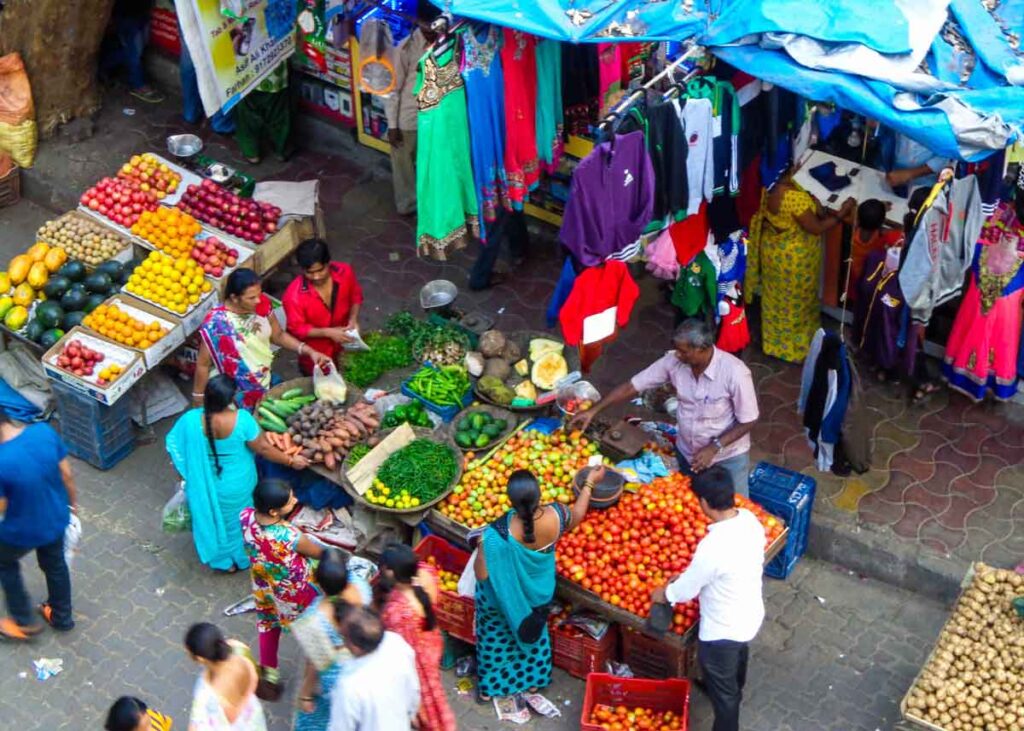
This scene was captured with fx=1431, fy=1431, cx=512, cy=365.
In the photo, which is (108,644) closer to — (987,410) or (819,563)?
(819,563)

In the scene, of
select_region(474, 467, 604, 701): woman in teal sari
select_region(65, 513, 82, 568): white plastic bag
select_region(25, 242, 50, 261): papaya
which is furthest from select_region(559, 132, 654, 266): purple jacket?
select_region(25, 242, 50, 261): papaya

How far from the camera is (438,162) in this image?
8438 millimetres

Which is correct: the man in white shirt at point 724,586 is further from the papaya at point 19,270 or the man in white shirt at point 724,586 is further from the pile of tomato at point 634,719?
the papaya at point 19,270

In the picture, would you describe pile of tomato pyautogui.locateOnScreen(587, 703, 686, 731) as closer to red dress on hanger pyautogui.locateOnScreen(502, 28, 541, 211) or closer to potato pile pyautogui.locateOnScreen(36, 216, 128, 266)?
red dress on hanger pyautogui.locateOnScreen(502, 28, 541, 211)

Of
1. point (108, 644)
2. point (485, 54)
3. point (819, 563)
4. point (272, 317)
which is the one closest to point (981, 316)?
point (819, 563)

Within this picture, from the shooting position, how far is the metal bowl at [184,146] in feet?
36.9

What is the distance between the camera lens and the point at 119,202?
10.4 meters

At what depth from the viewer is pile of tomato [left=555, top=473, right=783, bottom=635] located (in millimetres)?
7543

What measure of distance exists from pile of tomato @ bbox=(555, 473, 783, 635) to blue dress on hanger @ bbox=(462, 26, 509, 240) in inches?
82.8

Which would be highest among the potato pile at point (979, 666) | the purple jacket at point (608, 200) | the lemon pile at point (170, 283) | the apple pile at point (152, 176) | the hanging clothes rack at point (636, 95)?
the hanging clothes rack at point (636, 95)

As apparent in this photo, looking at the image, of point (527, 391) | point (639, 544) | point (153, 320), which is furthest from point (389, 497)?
point (153, 320)

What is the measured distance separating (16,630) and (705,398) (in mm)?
4129

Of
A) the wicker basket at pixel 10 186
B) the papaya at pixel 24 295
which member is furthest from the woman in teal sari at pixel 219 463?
the wicker basket at pixel 10 186

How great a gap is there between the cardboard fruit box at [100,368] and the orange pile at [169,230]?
3.10 ft
